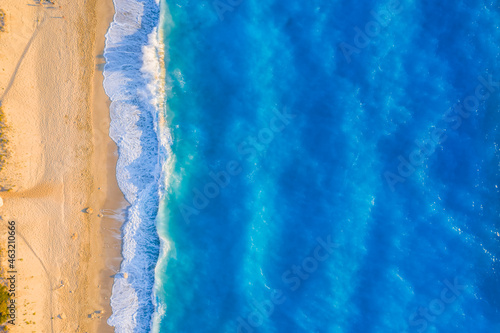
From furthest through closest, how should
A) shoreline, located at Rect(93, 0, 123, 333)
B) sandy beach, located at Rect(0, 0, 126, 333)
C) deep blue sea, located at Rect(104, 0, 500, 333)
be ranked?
deep blue sea, located at Rect(104, 0, 500, 333) < shoreline, located at Rect(93, 0, 123, 333) < sandy beach, located at Rect(0, 0, 126, 333)

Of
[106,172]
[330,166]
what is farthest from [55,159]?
[330,166]

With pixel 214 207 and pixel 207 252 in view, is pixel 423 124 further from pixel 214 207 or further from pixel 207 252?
pixel 207 252

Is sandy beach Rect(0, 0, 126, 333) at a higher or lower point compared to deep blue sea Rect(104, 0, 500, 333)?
lower

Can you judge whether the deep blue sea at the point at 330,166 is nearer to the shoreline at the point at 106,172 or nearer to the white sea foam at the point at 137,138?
the white sea foam at the point at 137,138

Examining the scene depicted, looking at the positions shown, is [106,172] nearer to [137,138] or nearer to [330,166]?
[137,138]

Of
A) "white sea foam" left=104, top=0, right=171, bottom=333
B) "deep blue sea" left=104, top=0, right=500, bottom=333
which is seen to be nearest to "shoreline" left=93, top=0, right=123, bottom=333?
"white sea foam" left=104, top=0, right=171, bottom=333

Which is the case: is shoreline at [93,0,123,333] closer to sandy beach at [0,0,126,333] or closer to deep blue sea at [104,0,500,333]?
sandy beach at [0,0,126,333]
